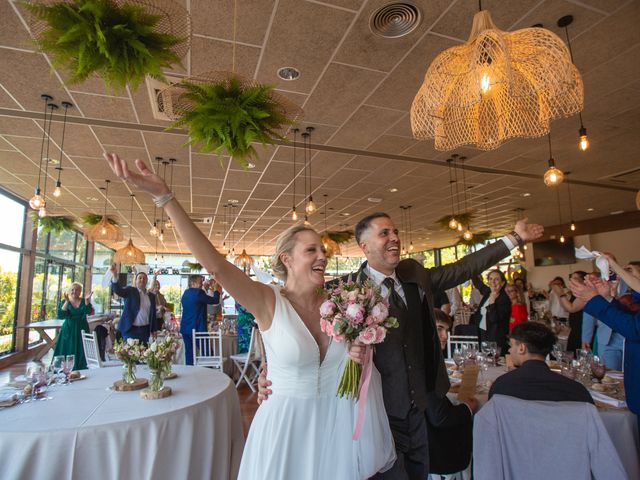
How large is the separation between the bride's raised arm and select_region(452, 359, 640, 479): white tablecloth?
2.26 metres

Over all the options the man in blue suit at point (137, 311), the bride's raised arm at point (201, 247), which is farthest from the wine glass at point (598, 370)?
the man in blue suit at point (137, 311)

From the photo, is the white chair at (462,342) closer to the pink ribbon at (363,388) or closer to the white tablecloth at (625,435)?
the white tablecloth at (625,435)

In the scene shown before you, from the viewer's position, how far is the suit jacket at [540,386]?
209 cm

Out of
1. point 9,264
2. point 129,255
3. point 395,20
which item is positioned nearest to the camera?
point 395,20

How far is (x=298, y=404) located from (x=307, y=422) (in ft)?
0.29

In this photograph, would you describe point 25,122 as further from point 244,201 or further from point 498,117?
point 498,117

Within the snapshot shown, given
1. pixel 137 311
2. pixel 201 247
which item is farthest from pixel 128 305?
pixel 201 247

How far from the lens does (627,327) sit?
8.20 ft

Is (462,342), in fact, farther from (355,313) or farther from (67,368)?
(67,368)

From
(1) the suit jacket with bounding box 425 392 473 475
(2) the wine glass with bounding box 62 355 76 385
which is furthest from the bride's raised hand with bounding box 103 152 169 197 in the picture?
(2) the wine glass with bounding box 62 355 76 385

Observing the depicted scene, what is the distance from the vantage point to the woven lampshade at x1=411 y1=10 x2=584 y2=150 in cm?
232

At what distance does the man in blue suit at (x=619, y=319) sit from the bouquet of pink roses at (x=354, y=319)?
164 centimetres

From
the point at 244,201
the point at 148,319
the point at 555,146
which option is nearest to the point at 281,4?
the point at 148,319

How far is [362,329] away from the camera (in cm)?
164
